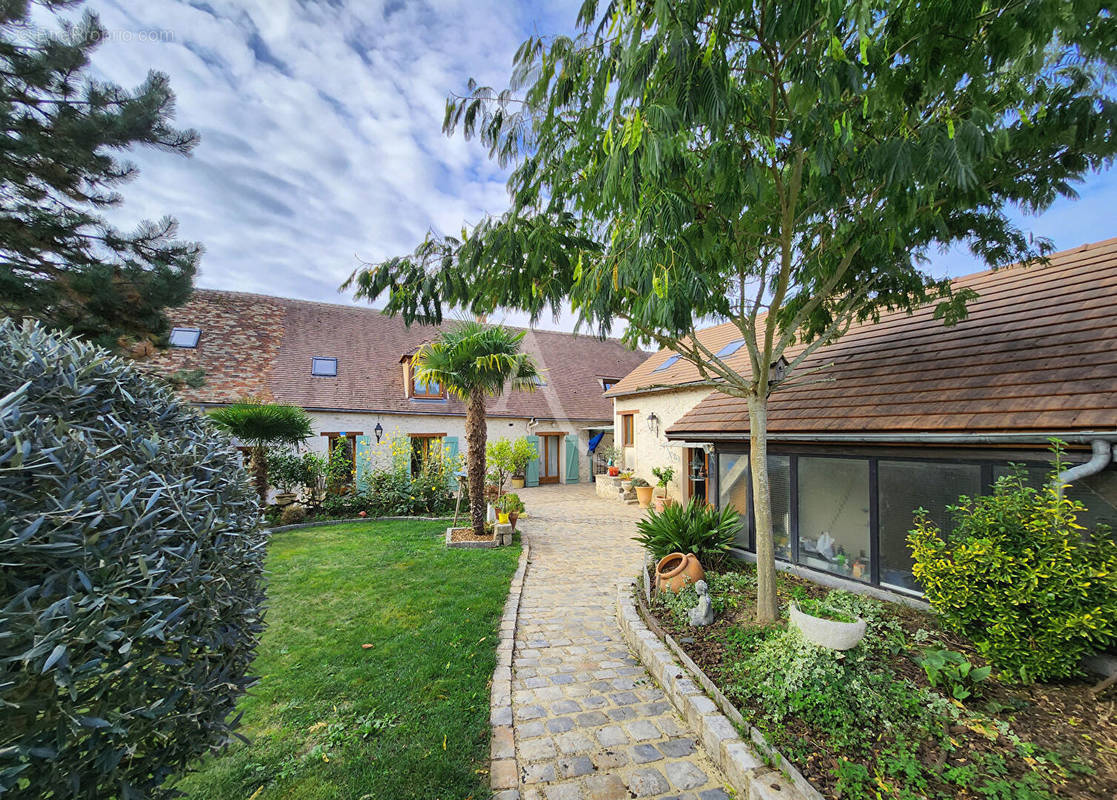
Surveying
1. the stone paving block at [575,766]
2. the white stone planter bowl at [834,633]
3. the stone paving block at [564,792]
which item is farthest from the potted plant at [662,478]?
the stone paving block at [564,792]

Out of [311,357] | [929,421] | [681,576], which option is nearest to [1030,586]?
[929,421]

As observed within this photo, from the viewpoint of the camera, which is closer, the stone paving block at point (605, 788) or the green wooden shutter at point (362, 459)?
the stone paving block at point (605, 788)

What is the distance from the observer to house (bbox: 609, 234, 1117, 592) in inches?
176

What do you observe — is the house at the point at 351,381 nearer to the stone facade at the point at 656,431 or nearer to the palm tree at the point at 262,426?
the palm tree at the point at 262,426

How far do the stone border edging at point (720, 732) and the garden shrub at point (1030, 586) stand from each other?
2201 millimetres

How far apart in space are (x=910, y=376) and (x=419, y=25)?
321 inches

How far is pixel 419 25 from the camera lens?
5.68 m

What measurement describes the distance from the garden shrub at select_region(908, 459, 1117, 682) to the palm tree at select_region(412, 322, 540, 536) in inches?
309

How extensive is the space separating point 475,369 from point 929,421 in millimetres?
7793

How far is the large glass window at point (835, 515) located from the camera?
5945 mm

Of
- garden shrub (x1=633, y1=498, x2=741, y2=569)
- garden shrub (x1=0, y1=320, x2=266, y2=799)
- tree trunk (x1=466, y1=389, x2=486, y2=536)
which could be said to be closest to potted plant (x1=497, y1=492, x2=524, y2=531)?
tree trunk (x1=466, y1=389, x2=486, y2=536)

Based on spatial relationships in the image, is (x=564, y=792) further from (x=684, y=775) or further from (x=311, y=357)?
(x=311, y=357)

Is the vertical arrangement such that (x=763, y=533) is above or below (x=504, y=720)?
above

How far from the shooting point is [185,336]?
16.6 m
